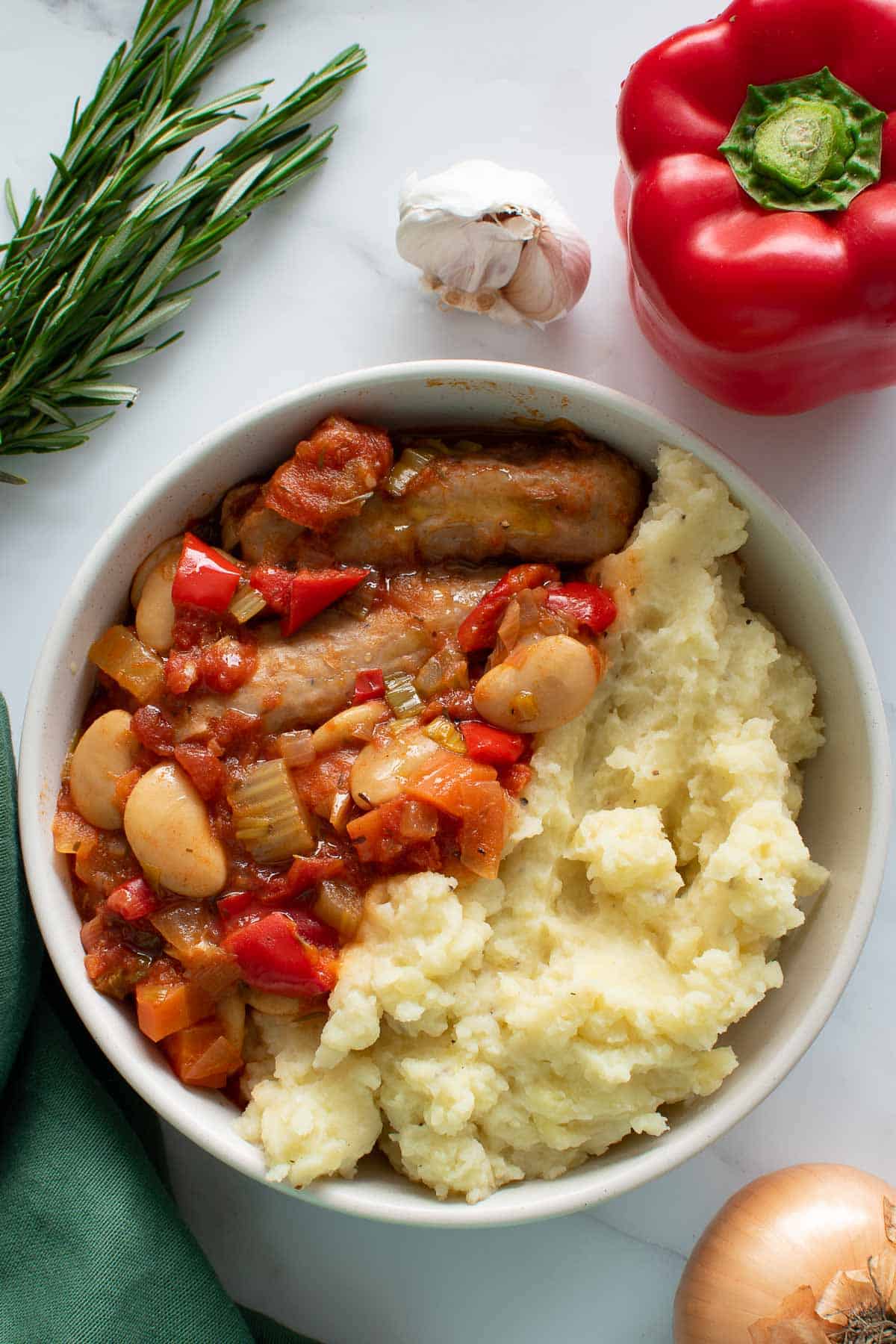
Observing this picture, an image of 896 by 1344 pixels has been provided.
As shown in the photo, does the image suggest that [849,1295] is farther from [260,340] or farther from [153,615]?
[260,340]

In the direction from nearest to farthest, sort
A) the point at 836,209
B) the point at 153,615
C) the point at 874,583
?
the point at 836,209, the point at 153,615, the point at 874,583

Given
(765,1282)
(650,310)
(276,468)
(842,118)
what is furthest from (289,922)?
(842,118)

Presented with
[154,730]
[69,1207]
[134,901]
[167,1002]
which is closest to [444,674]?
[154,730]

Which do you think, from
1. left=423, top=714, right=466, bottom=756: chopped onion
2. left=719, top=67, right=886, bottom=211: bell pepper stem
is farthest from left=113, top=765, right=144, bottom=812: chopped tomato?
left=719, top=67, right=886, bottom=211: bell pepper stem


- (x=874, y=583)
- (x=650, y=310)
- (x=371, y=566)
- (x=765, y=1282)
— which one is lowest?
(x=765, y=1282)

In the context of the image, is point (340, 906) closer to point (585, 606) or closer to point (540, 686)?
point (540, 686)

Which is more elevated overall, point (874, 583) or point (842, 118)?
point (842, 118)
